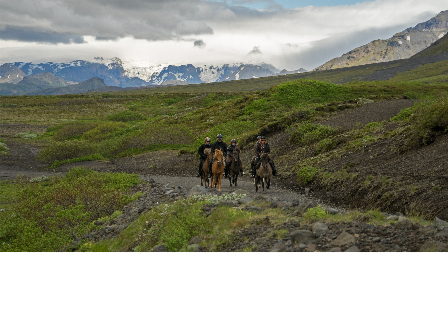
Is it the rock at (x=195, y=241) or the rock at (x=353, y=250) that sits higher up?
the rock at (x=353, y=250)

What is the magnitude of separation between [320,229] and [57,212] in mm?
13784

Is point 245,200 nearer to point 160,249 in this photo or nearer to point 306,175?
point 160,249

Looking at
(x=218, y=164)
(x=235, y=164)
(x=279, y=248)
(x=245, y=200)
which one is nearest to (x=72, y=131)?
(x=235, y=164)

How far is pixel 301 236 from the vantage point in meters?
8.94

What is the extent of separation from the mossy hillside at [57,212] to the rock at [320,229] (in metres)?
10.3

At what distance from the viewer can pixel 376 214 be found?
10.5m

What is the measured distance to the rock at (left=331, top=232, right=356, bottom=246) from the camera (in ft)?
26.3

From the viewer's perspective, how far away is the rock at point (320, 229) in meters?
8.92

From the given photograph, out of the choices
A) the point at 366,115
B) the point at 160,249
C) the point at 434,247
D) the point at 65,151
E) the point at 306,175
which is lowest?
the point at 65,151

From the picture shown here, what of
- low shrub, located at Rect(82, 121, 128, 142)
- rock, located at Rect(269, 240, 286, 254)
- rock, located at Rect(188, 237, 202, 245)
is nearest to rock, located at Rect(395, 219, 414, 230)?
rock, located at Rect(269, 240, 286, 254)

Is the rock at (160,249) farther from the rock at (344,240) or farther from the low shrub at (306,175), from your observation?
the low shrub at (306,175)

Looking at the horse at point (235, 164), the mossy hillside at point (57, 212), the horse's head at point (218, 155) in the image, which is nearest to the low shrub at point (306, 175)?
the horse at point (235, 164)

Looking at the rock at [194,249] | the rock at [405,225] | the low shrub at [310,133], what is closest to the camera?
the rock at [405,225]

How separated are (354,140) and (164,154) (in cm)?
2086
